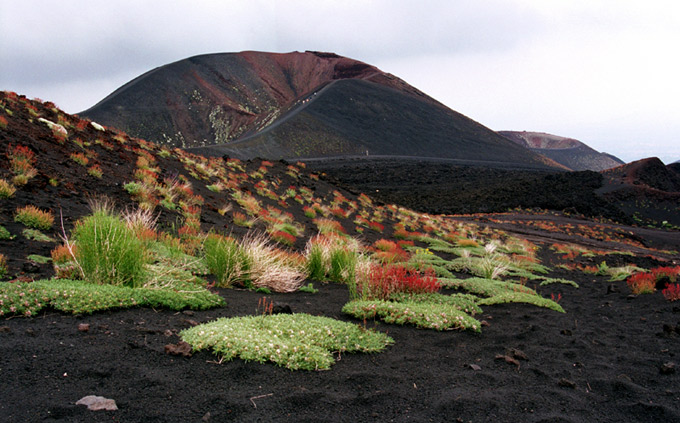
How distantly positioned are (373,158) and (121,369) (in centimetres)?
7731

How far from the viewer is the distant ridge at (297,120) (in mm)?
86125

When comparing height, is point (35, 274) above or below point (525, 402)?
above

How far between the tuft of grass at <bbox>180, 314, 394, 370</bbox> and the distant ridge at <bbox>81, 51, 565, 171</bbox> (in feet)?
206

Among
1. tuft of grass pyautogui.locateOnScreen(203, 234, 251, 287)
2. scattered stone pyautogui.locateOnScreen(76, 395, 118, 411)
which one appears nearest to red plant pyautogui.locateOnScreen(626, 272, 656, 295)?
tuft of grass pyautogui.locateOnScreen(203, 234, 251, 287)

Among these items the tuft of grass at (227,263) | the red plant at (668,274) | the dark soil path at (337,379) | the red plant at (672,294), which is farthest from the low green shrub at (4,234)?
the red plant at (668,274)

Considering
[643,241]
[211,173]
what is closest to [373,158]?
[643,241]

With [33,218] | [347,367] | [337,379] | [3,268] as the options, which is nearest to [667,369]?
[347,367]

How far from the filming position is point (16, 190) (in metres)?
8.09

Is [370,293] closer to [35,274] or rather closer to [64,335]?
[64,335]

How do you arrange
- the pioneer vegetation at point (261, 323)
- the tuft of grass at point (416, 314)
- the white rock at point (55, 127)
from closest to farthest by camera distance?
the pioneer vegetation at point (261, 323) → the tuft of grass at point (416, 314) → the white rock at point (55, 127)

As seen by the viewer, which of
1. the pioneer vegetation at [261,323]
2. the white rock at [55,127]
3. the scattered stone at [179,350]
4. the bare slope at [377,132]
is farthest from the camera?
the bare slope at [377,132]

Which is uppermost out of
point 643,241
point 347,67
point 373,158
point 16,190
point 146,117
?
point 347,67

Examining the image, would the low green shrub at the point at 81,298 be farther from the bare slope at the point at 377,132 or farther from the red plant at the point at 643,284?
the bare slope at the point at 377,132

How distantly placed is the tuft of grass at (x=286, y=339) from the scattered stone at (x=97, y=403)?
36.6 inches
